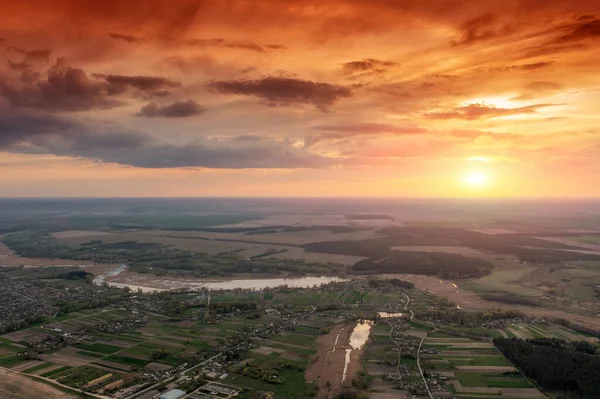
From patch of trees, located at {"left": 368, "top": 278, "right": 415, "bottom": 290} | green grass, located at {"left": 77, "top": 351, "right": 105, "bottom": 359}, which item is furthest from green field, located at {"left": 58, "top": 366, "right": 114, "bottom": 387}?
patch of trees, located at {"left": 368, "top": 278, "right": 415, "bottom": 290}

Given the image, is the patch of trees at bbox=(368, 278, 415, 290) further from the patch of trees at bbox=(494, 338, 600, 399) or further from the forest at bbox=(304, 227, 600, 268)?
the patch of trees at bbox=(494, 338, 600, 399)

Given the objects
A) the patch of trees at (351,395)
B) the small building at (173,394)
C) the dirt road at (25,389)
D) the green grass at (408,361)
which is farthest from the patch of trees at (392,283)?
the dirt road at (25,389)

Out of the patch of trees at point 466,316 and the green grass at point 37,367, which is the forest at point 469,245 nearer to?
the patch of trees at point 466,316

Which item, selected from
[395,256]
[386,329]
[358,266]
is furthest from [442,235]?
[386,329]

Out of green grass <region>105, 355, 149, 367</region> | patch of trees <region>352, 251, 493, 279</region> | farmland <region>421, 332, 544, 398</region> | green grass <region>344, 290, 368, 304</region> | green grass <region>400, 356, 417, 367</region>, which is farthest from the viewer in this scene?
patch of trees <region>352, 251, 493, 279</region>

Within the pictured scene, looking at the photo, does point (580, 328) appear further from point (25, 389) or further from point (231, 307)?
point (25, 389)

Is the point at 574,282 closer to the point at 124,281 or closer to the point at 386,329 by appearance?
the point at 386,329

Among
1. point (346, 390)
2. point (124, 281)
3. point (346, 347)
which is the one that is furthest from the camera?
point (124, 281)
